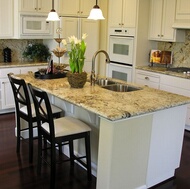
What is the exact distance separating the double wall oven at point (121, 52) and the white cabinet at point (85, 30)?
0.41 metres

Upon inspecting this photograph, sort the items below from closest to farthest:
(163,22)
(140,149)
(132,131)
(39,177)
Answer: (132,131)
(140,149)
(39,177)
(163,22)

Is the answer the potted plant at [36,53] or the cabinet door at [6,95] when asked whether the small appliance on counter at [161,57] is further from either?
the cabinet door at [6,95]

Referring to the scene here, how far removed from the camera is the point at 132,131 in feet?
8.47

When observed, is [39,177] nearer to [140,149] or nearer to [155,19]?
[140,149]

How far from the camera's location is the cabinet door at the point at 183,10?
4.61 metres

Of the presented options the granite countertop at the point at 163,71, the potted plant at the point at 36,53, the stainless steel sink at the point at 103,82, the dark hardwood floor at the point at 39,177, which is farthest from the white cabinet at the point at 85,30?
the dark hardwood floor at the point at 39,177

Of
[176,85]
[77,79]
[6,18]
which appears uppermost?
[6,18]

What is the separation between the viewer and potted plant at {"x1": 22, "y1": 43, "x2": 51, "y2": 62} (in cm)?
574

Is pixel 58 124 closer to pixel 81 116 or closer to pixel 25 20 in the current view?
pixel 81 116

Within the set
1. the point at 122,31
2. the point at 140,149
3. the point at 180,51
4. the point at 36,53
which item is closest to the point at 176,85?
the point at 180,51

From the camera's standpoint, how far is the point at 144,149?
2750mm

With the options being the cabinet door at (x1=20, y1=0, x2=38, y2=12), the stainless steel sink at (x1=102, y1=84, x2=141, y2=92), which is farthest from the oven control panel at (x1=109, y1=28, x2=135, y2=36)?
the stainless steel sink at (x1=102, y1=84, x2=141, y2=92)

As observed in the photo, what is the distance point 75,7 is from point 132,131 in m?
3.80

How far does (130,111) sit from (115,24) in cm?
358
